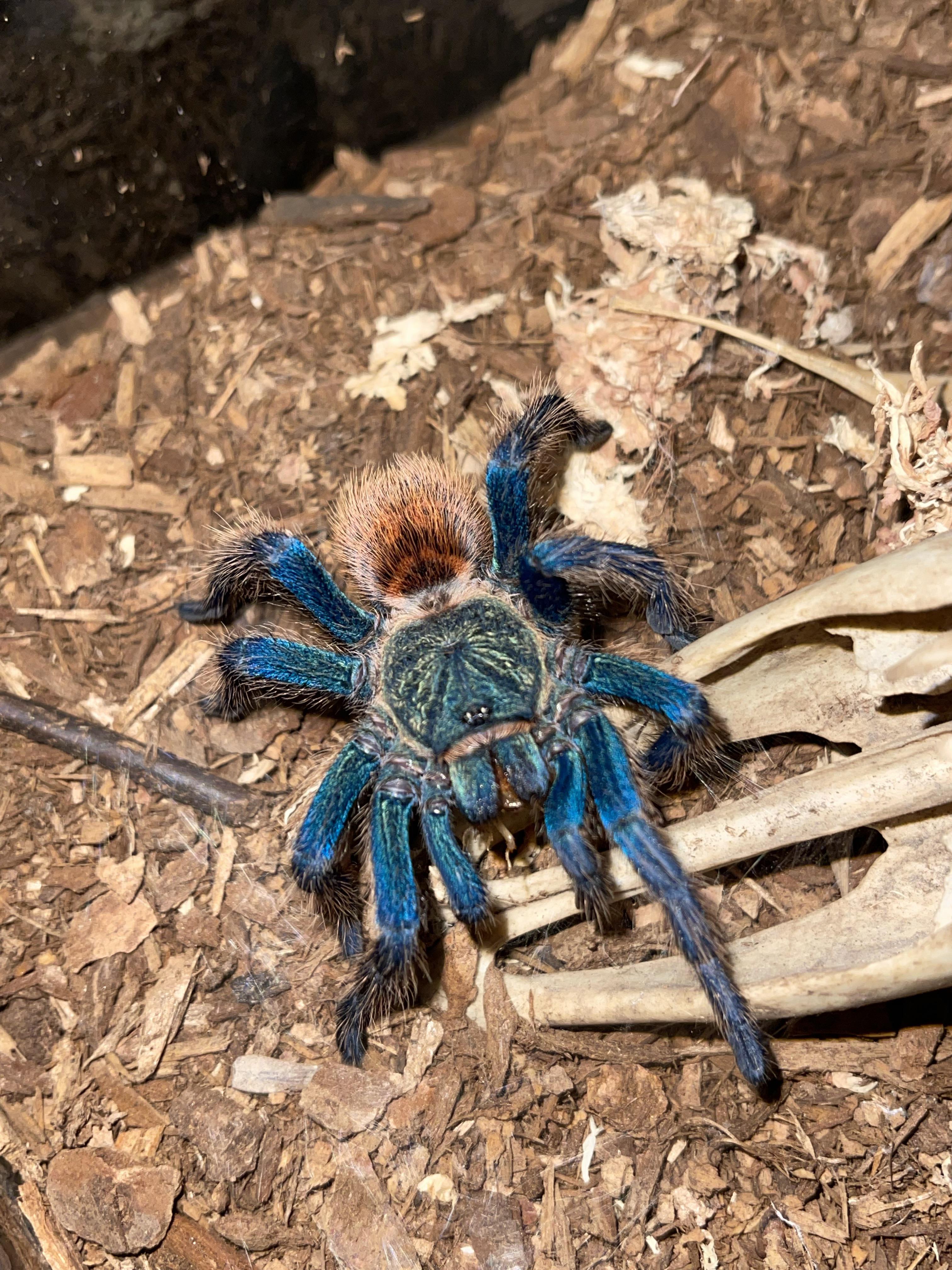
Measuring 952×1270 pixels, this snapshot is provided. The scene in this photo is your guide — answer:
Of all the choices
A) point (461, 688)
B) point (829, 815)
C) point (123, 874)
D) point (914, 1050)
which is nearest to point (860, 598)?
point (829, 815)

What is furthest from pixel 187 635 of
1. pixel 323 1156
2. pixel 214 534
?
pixel 323 1156

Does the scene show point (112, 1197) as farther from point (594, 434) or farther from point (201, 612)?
point (594, 434)

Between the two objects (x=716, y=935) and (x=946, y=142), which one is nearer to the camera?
(x=716, y=935)

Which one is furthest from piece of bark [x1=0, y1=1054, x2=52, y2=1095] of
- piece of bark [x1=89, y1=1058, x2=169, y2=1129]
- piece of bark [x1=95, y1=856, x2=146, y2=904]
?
piece of bark [x1=95, y1=856, x2=146, y2=904]

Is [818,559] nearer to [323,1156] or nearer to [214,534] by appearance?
[214,534]

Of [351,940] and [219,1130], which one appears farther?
[351,940]
